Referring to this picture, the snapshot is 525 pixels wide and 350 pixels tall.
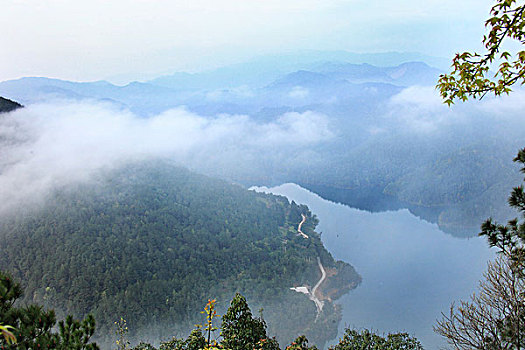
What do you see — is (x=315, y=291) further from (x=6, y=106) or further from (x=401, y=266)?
(x=6, y=106)

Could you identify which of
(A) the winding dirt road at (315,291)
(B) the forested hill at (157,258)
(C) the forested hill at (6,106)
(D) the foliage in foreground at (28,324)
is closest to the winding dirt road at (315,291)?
(A) the winding dirt road at (315,291)

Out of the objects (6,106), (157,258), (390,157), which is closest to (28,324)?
(157,258)

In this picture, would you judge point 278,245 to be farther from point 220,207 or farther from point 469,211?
point 469,211

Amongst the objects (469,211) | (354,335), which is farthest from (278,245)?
(469,211)

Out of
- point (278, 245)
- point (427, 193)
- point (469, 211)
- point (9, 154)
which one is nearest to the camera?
point (278, 245)

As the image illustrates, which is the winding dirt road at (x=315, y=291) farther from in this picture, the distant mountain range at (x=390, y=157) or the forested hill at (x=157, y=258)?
the distant mountain range at (x=390, y=157)

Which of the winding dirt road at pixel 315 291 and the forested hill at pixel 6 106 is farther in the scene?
the forested hill at pixel 6 106
